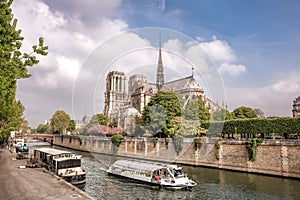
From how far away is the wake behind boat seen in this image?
25.0 meters

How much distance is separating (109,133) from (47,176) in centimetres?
Answer: 5196

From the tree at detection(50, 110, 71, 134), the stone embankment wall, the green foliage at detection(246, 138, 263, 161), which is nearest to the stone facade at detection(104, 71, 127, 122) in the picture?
the tree at detection(50, 110, 71, 134)

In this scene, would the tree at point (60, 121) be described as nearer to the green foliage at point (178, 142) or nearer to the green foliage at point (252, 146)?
the green foliage at point (178, 142)

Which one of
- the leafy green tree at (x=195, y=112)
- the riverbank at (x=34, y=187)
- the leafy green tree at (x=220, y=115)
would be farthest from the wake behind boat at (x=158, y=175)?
the leafy green tree at (x=195, y=112)

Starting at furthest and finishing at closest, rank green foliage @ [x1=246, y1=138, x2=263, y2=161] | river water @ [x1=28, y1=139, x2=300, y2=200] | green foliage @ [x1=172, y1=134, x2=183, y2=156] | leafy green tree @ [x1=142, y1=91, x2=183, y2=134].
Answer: leafy green tree @ [x1=142, y1=91, x2=183, y2=134] < green foliage @ [x1=172, y1=134, x2=183, y2=156] < green foliage @ [x1=246, y1=138, x2=263, y2=161] < river water @ [x1=28, y1=139, x2=300, y2=200]

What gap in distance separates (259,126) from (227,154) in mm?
6585

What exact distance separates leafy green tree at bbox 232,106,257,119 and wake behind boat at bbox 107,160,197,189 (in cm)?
5218

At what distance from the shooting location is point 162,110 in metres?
54.0

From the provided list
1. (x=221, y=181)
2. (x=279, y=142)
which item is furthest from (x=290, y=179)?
(x=221, y=181)

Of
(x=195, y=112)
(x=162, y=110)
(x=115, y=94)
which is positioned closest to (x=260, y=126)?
(x=195, y=112)

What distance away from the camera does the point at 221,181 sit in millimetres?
28719

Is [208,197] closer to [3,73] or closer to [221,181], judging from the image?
[221,181]

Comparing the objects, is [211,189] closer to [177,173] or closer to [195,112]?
[177,173]

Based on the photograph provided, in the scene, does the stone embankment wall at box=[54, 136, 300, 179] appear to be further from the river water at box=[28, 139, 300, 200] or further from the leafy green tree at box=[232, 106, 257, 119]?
the leafy green tree at box=[232, 106, 257, 119]
